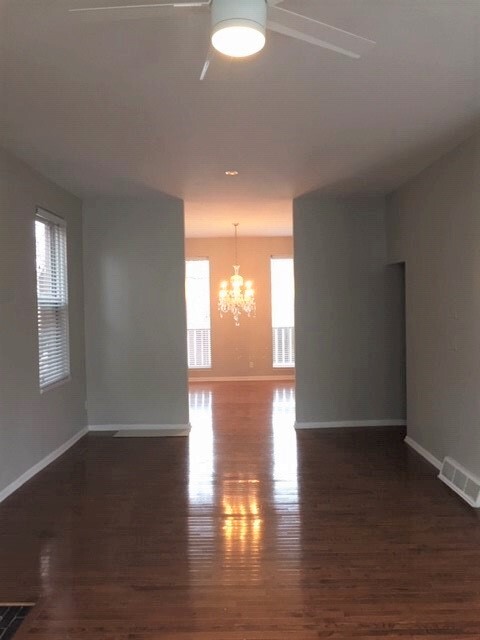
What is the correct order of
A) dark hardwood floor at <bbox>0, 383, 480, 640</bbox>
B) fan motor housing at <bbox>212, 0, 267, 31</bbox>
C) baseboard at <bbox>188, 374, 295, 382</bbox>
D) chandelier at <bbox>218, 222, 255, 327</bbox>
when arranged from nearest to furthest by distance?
1. fan motor housing at <bbox>212, 0, 267, 31</bbox>
2. dark hardwood floor at <bbox>0, 383, 480, 640</bbox>
3. chandelier at <bbox>218, 222, 255, 327</bbox>
4. baseboard at <bbox>188, 374, 295, 382</bbox>

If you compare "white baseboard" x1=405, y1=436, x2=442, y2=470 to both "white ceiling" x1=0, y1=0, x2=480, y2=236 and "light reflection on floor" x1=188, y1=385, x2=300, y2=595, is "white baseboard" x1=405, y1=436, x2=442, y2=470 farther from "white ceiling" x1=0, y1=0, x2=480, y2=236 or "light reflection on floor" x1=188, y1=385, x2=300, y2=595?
"white ceiling" x1=0, y1=0, x2=480, y2=236

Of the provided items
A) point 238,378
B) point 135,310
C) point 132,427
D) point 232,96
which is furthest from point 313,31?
point 238,378

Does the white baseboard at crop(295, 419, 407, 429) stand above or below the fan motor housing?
below

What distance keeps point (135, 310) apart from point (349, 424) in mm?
2835

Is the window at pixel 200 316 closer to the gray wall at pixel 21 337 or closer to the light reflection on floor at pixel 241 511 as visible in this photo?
the light reflection on floor at pixel 241 511

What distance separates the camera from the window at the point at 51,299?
4531 millimetres

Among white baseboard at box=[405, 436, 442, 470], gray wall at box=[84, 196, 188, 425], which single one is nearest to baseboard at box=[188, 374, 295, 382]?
gray wall at box=[84, 196, 188, 425]

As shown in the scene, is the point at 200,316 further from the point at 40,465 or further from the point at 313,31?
the point at 313,31

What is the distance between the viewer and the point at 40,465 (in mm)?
4359

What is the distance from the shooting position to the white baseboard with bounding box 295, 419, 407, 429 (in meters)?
5.71

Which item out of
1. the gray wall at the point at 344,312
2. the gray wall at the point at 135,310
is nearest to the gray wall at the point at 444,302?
the gray wall at the point at 344,312

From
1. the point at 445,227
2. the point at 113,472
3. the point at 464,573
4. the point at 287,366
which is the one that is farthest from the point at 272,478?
the point at 287,366

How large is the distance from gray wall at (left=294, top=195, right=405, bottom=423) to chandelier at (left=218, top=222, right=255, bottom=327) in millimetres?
2121

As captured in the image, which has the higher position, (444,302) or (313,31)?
(313,31)
